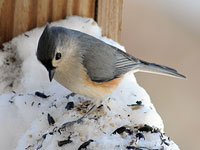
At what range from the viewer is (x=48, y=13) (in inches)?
99.4

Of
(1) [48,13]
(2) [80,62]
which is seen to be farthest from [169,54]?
(2) [80,62]

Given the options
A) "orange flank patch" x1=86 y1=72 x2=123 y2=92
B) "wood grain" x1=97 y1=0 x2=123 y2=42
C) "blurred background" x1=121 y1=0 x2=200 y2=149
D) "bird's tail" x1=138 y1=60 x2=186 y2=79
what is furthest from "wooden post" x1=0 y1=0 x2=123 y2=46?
"blurred background" x1=121 y1=0 x2=200 y2=149

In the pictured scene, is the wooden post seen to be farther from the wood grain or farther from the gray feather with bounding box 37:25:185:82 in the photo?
the gray feather with bounding box 37:25:185:82

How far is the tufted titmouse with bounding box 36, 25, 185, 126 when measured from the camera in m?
1.96

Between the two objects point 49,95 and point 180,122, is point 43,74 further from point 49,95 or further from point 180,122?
point 180,122

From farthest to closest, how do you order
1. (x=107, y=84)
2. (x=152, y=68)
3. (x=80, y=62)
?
(x=152, y=68)
(x=107, y=84)
(x=80, y=62)

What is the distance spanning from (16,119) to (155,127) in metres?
0.71

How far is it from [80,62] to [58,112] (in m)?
0.28

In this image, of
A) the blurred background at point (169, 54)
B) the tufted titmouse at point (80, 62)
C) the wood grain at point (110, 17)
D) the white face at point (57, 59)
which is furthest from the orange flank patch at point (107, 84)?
the blurred background at point (169, 54)

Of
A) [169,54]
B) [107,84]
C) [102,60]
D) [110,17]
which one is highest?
[110,17]

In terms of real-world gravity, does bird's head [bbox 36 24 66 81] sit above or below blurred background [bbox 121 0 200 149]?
above

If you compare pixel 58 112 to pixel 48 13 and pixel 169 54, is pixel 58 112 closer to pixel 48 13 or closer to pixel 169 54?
pixel 48 13

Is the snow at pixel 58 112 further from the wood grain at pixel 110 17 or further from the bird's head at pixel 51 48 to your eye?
the bird's head at pixel 51 48

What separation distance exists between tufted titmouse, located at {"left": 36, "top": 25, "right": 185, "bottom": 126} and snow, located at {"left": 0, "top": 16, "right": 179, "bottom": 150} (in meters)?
0.11
